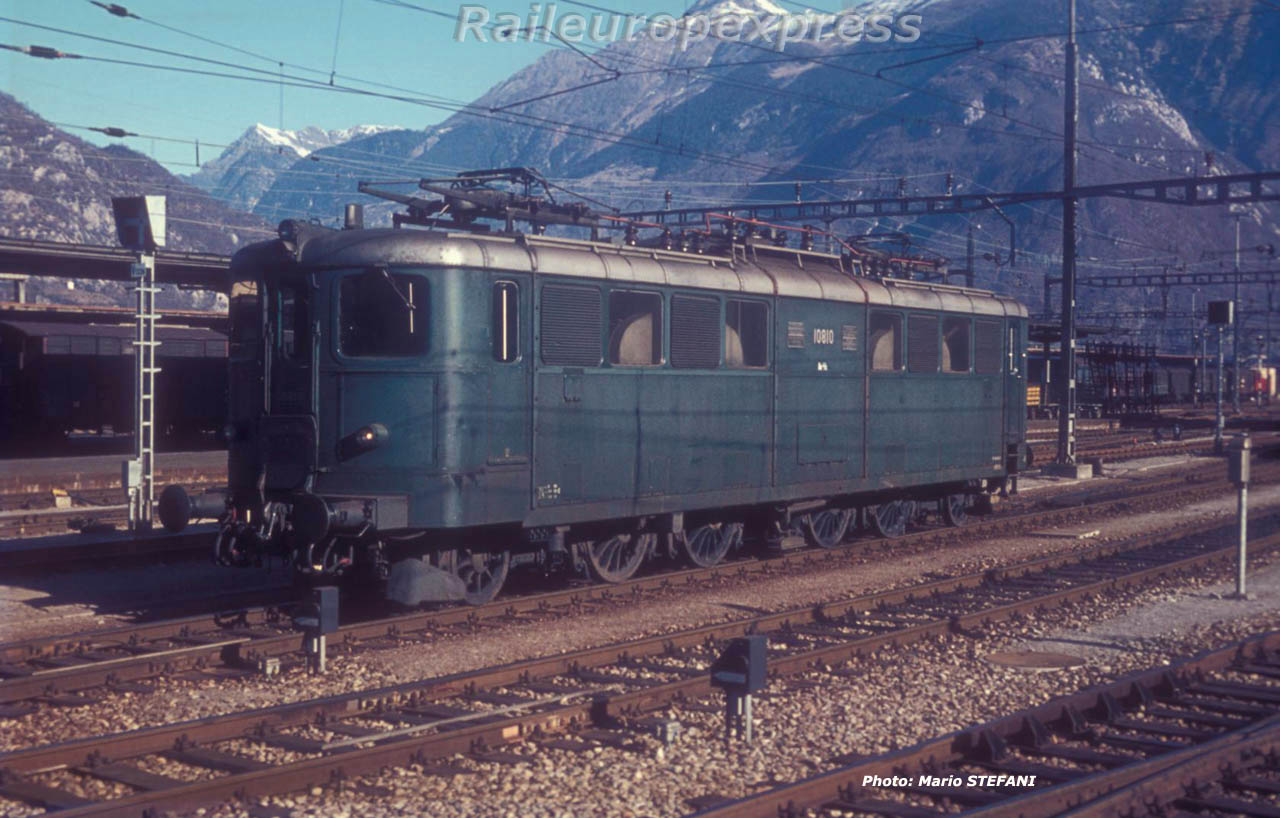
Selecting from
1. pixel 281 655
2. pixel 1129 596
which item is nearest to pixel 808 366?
pixel 1129 596

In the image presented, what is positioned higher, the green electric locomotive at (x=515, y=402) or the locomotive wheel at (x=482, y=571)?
the green electric locomotive at (x=515, y=402)

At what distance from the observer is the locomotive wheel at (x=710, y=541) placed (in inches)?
575

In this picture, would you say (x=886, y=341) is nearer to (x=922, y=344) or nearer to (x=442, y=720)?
(x=922, y=344)

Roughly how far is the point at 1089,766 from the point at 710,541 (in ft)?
25.9

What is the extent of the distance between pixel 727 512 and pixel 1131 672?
19.5 ft

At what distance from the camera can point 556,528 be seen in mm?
12289

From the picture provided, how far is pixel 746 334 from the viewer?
1435cm

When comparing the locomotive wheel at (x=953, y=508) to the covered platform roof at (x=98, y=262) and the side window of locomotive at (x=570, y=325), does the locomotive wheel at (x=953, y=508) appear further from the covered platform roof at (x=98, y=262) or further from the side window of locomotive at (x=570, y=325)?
the covered platform roof at (x=98, y=262)

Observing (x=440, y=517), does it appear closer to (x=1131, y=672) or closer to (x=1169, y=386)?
(x=1131, y=672)

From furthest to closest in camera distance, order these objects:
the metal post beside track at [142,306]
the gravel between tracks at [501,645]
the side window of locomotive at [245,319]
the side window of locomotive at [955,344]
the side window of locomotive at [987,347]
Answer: the side window of locomotive at [987,347], the side window of locomotive at [955,344], the metal post beside track at [142,306], the side window of locomotive at [245,319], the gravel between tracks at [501,645]

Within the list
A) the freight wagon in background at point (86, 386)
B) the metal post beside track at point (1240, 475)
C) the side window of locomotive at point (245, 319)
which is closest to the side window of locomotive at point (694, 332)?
the side window of locomotive at point (245, 319)

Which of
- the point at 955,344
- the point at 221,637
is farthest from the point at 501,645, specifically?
the point at 955,344

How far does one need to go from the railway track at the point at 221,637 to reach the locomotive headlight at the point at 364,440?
1.51m

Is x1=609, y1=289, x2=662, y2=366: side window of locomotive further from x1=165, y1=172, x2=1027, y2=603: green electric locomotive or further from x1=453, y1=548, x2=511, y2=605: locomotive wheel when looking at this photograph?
x1=453, y1=548, x2=511, y2=605: locomotive wheel
